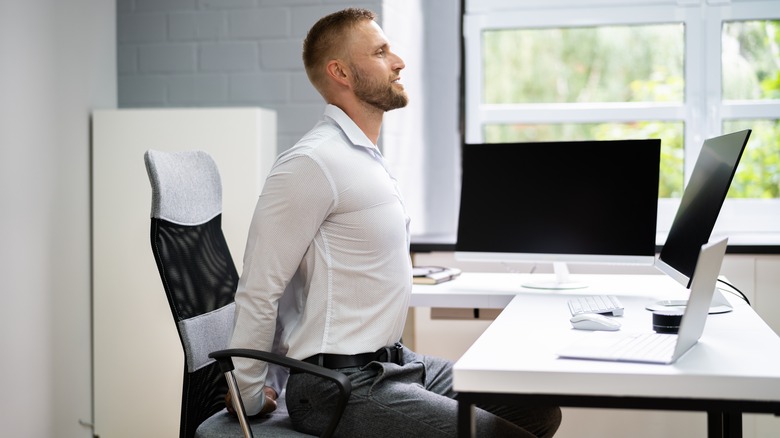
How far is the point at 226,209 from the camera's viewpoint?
312 centimetres

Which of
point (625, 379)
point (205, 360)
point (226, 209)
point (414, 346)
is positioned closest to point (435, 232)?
point (414, 346)

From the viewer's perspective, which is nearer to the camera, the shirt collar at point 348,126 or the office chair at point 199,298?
the office chair at point 199,298

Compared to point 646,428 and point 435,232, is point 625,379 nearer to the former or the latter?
point 646,428

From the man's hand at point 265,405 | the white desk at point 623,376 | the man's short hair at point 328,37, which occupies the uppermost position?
the man's short hair at point 328,37

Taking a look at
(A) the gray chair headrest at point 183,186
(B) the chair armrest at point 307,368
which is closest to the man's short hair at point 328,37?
(A) the gray chair headrest at point 183,186

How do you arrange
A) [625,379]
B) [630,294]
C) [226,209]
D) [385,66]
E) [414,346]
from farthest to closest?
1. [414,346]
2. [226,209]
3. [630,294]
4. [385,66]
5. [625,379]

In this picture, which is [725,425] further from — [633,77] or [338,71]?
[633,77]

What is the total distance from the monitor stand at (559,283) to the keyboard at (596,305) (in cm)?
26

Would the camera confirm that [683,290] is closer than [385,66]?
No

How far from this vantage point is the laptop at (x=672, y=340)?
1458 mm

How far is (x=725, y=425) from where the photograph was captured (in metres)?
2.22

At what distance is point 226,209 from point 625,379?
199cm

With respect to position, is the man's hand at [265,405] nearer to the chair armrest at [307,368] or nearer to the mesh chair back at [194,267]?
the mesh chair back at [194,267]

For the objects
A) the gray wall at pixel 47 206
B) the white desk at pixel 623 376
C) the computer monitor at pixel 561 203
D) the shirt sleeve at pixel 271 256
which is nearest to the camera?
the white desk at pixel 623 376
